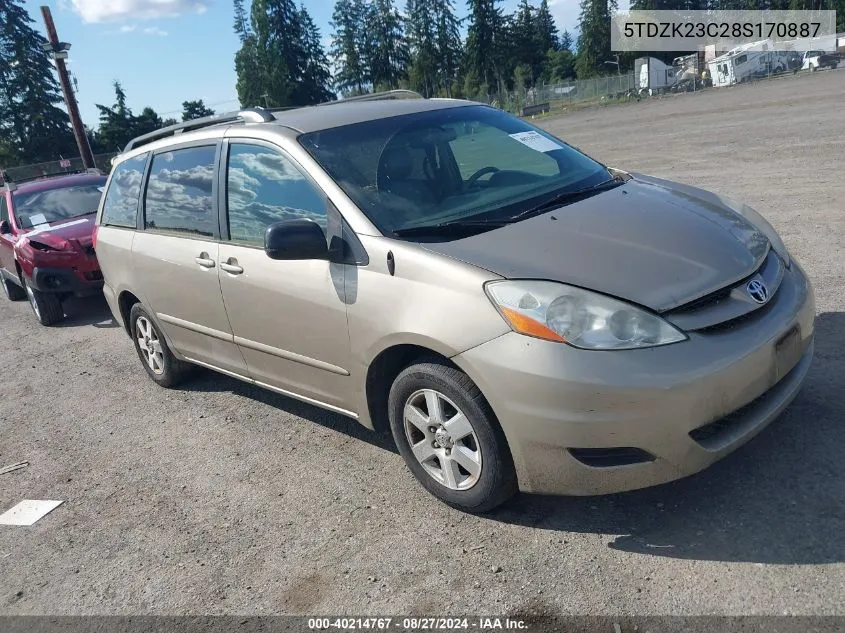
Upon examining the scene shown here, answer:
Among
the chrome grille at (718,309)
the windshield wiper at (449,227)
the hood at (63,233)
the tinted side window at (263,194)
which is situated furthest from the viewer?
the hood at (63,233)

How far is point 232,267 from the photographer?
13.8 feet

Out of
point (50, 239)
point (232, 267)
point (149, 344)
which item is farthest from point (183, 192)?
point (50, 239)

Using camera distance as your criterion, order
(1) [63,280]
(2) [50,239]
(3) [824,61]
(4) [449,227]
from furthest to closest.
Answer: (3) [824,61] < (2) [50,239] < (1) [63,280] < (4) [449,227]

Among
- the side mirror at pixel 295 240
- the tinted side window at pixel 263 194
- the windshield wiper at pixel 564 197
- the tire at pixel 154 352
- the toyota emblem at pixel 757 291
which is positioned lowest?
the tire at pixel 154 352

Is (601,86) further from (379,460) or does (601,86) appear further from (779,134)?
(379,460)

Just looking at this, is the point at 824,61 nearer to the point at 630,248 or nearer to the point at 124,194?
the point at 124,194

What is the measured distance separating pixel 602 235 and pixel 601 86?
59418 millimetres

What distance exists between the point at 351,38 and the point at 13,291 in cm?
8824

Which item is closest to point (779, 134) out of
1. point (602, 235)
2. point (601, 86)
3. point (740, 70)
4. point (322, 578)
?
point (602, 235)

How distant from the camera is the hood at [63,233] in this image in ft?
28.8

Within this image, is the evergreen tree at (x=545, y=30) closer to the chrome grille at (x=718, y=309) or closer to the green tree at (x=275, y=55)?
the green tree at (x=275, y=55)

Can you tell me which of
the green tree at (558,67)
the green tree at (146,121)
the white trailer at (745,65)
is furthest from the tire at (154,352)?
the green tree at (558,67)

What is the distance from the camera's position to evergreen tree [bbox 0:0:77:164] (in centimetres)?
6362

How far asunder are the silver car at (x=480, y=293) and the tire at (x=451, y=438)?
10 mm
